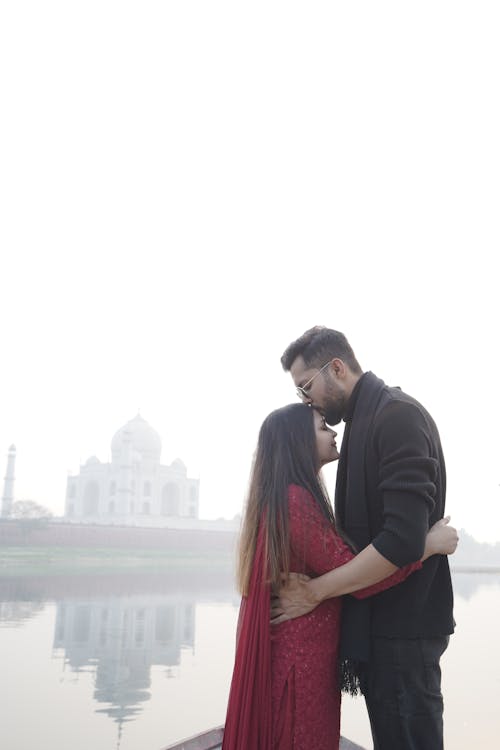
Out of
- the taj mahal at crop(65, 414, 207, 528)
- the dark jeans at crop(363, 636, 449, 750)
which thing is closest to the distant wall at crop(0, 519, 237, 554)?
the taj mahal at crop(65, 414, 207, 528)

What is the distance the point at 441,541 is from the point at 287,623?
371 millimetres

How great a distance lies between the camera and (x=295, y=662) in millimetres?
1474

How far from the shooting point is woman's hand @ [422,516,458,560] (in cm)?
150

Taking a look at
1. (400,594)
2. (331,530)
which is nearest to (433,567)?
(400,594)

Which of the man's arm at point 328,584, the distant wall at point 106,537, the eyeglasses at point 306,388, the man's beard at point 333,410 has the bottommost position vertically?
the distant wall at point 106,537

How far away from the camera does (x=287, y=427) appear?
63.1 inches

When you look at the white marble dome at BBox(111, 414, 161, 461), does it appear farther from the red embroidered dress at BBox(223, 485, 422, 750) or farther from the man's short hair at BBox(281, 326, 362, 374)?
the red embroidered dress at BBox(223, 485, 422, 750)

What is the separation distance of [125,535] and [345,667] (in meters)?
25.1

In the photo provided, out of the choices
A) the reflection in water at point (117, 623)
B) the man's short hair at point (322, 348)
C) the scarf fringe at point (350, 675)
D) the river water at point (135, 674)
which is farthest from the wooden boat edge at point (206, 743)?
the reflection in water at point (117, 623)

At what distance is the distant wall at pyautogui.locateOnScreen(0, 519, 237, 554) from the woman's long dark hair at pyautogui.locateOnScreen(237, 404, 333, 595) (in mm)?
21974

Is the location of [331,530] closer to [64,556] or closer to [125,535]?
[64,556]

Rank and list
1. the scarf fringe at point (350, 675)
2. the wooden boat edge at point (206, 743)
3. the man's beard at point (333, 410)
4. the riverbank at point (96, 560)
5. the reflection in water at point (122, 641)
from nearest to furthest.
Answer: the scarf fringe at point (350, 675) → the man's beard at point (333, 410) → the wooden boat edge at point (206, 743) → the reflection in water at point (122, 641) → the riverbank at point (96, 560)

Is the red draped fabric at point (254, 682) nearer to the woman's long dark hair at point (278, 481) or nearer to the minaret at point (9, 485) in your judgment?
the woman's long dark hair at point (278, 481)

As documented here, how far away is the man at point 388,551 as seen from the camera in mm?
1413
